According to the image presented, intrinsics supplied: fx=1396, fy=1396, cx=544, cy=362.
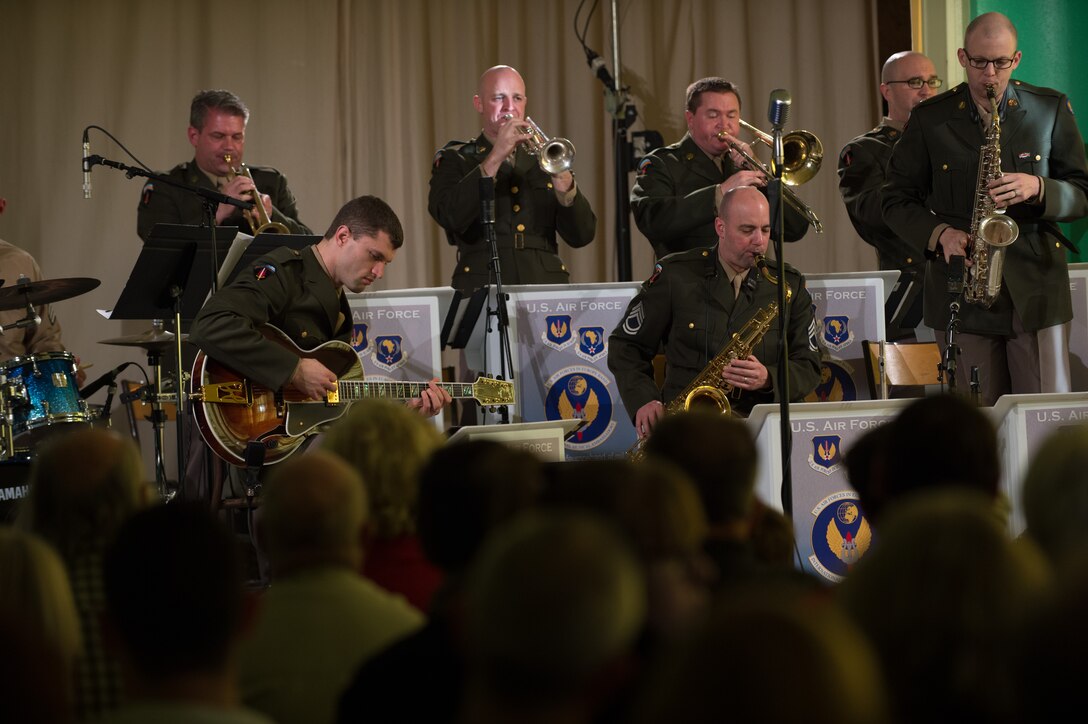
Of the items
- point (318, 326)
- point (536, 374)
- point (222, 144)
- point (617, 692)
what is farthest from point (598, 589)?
point (222, 144)

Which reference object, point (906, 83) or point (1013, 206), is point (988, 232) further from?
point (906, 83)

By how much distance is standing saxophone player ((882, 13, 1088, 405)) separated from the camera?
230 inches

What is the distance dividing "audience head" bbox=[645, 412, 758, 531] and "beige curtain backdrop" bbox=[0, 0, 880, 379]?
7027mm

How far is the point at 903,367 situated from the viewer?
695cm

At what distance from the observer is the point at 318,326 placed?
6117 millimetres

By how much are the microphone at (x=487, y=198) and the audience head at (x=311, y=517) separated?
435cm

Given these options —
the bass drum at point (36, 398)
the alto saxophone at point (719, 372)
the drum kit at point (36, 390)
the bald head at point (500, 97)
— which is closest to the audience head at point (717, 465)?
the alto saxophone at point (719, 372)

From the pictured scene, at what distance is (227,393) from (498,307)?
1.44 meters

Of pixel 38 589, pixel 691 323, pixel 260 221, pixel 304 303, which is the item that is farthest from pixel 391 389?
pixel 38 589

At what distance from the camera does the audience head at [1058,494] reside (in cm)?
197

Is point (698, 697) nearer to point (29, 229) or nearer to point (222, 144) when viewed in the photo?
point (222, 144)

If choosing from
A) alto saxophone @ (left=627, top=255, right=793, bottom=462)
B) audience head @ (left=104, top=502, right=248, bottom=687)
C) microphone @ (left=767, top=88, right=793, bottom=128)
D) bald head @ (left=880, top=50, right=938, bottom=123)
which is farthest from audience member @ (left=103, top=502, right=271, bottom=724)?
bald head @ (left=880, top=50, right=938, bottom=123)

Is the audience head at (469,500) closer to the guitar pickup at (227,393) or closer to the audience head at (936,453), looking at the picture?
the audience head at (936,453)

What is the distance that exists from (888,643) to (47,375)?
17.3 ft
